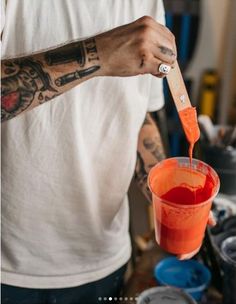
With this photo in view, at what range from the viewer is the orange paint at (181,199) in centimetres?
88

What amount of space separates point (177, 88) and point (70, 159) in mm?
277

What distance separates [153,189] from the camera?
2.97 feet

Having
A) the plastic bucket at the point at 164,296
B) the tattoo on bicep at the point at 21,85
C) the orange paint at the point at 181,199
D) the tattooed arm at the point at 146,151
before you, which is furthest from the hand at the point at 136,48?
the plastic bucket at the point at 164,296

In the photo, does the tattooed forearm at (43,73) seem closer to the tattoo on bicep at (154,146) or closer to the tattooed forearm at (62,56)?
the tattooed forearm at (62,56)

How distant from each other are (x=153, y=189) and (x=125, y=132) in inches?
7.2

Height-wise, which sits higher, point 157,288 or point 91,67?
point 91,67

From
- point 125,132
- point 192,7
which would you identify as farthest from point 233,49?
point 125,132

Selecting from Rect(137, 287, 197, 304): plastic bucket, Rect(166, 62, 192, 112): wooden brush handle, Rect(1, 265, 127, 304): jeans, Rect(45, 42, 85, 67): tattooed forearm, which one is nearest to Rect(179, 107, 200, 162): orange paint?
Rect(166, 62, 192, 112): wooden brush handle

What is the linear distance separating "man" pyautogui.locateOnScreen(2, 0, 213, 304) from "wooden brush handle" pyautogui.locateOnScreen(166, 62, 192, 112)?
4 centimetres

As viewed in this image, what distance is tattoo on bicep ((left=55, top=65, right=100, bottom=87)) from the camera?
0.79 metres

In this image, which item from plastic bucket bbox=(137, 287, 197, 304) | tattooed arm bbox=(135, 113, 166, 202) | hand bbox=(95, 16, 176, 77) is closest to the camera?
hand bbox=(95, 16, 176, 77)

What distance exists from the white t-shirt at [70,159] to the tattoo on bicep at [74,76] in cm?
14

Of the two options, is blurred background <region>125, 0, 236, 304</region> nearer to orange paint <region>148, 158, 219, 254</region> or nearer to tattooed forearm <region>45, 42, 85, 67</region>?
orange paint <region>148, 158, 219, 254</region>

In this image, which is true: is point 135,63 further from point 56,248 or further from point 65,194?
point 56,248
